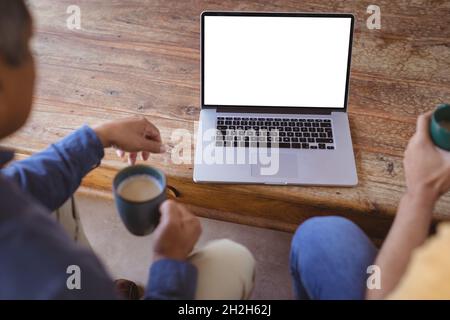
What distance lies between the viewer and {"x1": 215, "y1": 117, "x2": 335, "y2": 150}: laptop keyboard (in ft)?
3.82

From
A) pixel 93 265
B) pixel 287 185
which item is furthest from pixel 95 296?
pixel 287 185

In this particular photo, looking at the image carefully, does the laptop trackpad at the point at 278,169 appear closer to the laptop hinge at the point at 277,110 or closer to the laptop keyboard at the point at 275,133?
the laptop keyboard at the point at 275,133

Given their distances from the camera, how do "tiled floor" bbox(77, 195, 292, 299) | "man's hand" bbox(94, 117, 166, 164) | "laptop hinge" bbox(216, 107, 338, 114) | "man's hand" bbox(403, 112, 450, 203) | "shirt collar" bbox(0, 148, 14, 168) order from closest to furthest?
"shirt collar" bbox(0, 148, 14, 168), "man's hand" bbox(403, 112, 450, 203), "man's hand" bbox(94, 117, 166, 164), "laptop hinge" bbox(216, 107, 338, 114), "tiled floor" bbox(77, 195, 292, 299)

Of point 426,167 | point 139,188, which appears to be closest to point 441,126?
point 426,167

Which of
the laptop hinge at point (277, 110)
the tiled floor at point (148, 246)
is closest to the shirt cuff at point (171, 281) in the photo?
the laptop hinge at point (277, 110)

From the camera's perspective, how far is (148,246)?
62.0 inches

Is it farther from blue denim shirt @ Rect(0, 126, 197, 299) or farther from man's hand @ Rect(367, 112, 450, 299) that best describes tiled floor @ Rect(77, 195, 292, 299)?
blue denim shirt @ Rect(0, 126, 197, 299)

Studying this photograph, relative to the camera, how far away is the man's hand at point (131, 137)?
3.56 feet

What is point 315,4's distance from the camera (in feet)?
5.19

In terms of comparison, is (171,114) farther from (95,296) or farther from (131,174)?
(95,296)

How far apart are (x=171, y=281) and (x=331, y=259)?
0.35m

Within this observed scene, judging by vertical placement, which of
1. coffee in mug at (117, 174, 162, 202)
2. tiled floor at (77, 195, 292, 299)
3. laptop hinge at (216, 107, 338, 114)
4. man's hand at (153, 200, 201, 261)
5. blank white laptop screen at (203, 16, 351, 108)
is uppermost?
blank white laptop screen at (203, 16, 351, 108)

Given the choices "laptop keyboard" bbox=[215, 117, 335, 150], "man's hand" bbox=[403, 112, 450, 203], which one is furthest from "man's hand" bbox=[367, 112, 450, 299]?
"laptop keyboard" bbox=[215, 117, 335, 150]

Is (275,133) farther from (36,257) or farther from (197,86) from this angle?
(36,257)
